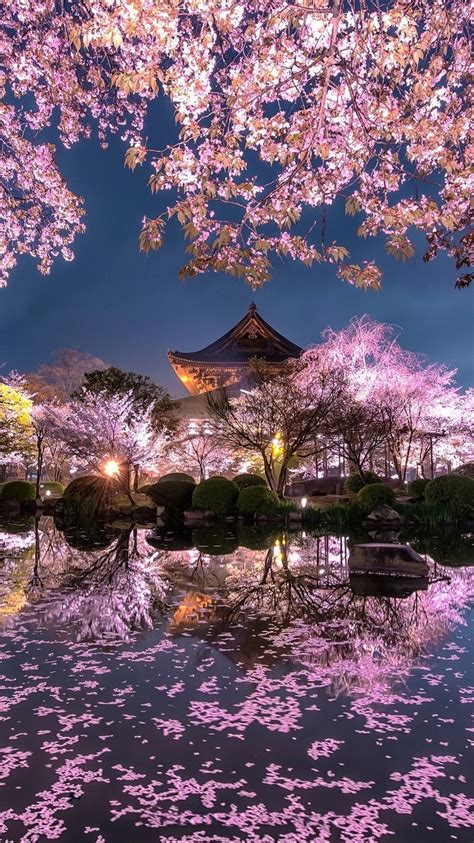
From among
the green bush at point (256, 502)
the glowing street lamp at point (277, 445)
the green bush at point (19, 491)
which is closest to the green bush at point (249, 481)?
the glowing street lamp at point (277, 445)

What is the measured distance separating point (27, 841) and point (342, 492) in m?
24.9

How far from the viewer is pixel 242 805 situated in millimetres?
3146

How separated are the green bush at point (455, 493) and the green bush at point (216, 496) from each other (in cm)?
719

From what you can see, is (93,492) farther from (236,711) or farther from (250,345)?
(250,345)

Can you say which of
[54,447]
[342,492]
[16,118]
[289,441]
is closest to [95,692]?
[16,118]

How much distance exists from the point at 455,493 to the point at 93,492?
1446 cm

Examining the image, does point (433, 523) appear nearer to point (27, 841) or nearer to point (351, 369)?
point (351, 369)

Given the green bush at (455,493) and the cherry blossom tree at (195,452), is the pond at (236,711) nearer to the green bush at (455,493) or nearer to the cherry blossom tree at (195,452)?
the green bush at (455,493)

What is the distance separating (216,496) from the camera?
20797 millimetres

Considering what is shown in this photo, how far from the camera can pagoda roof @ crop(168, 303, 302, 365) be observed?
4062 cm

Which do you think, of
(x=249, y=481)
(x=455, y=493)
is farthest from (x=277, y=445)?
(x=455, y=493)

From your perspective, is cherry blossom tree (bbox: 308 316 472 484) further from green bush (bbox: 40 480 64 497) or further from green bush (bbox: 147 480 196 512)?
green bush (bbox: 40 480 64 497)

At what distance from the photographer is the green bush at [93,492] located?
23.0m

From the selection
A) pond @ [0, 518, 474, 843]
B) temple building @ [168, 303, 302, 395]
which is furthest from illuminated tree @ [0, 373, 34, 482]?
pond @ [0, 518, 474, 843]
